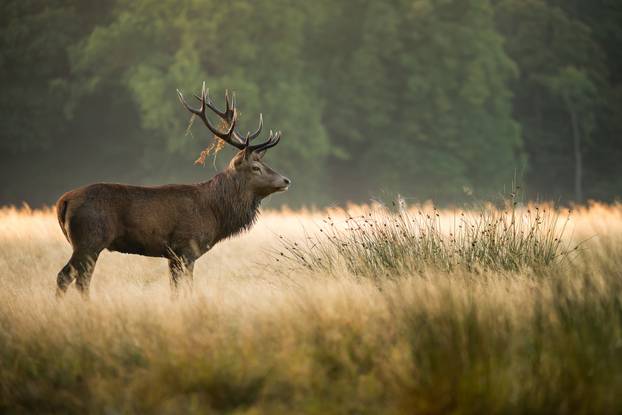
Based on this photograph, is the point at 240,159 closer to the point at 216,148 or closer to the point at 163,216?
the point at 216,148

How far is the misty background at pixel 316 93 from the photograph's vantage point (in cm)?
3122

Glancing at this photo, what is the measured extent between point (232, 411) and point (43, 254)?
7.79 m

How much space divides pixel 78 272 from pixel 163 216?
1007 millimetres

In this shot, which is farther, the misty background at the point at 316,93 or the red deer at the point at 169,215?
the misty background at the point at 316,93

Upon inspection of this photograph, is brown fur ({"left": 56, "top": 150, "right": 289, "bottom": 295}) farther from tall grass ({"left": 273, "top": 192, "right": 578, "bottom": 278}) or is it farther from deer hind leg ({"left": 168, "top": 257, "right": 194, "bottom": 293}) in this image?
tall grass ({"left": 273, "top": 192, "right": 578, "bottom": 278})

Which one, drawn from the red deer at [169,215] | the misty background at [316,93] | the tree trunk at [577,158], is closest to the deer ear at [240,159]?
the red deer at [169,215]

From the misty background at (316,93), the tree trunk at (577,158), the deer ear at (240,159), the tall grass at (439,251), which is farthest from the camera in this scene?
the tree trunk at (577,158)

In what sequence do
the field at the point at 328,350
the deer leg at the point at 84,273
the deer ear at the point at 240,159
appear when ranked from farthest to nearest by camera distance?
1. the deer ear at the point at 240,159
2. the deer leg at the point at 84,273
3. the field at the point at 328,350

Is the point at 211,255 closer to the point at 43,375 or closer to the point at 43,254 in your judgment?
the point at 43,254

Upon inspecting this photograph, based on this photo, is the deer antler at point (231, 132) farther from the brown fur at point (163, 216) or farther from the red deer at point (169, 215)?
the brown fur at point (163, 216)

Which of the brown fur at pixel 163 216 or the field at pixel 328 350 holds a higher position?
the brown fur at pixel 163 216

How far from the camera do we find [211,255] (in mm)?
12078

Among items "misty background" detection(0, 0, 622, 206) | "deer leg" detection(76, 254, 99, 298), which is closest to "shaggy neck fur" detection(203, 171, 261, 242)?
"deer leg" detection(76, 254, 99, 298)

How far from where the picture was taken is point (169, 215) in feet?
28.0
